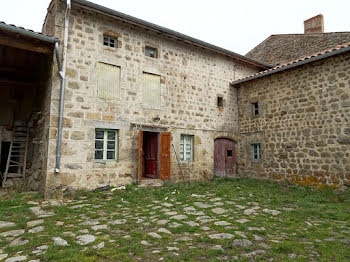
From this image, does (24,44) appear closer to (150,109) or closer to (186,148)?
(150,109)

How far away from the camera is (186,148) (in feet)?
31.6

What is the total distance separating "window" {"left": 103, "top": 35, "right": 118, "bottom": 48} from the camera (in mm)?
7965

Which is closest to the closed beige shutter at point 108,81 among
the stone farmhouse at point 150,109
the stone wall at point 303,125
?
the stone farmhouse at point 150,109

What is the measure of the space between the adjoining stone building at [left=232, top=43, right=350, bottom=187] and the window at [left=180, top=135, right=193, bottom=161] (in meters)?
2.65

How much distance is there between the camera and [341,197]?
6.66m

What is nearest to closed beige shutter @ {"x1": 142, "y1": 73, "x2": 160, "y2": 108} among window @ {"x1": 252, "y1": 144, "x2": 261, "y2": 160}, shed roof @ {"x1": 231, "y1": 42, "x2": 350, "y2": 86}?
shed roof @ {"x1": 231, "y1": 42, "x2": 350, "y2": 86}

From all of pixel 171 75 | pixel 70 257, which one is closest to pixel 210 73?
pixel 171 75

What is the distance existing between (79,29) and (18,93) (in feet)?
13.4

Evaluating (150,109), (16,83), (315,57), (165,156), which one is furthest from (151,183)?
(315,57)

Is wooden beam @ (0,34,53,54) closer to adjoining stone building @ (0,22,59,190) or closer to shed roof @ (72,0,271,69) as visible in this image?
adjoining stone building @ (0,22,59,190)

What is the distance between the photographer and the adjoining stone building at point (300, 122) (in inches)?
290

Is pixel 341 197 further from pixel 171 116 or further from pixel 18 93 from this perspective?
pixel 18 93

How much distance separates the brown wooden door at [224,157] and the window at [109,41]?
574 centimetres

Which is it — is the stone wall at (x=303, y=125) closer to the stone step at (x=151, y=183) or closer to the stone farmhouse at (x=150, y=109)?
the stone farmhouse at (x=150, y=109)
